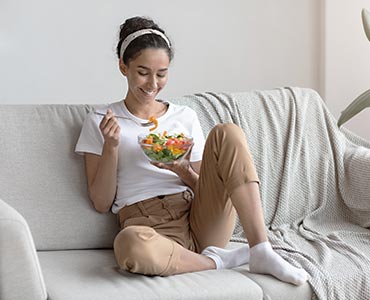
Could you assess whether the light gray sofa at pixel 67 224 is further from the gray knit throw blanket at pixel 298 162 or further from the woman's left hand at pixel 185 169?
the woman's left hand at pixel 185 169

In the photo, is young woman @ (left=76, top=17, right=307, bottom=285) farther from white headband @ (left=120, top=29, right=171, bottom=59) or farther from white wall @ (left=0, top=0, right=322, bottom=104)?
white wall @ (left=0, top=0, right=322, bottom=104)

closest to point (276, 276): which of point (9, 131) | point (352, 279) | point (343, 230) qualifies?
point (352, 279)

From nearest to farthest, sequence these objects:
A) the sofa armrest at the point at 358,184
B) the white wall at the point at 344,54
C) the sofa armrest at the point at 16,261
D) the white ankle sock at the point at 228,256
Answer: the sofa armrest at the point at 16,261
the white ankle sock at the point at 228,256
the sofa armrest at the point at 358,184
the white wall at the point at 344,54

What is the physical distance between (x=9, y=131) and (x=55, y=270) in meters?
0.53

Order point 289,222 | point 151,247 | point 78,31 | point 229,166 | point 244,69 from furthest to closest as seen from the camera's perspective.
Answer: point 244,69 < point 78,31 < point 289,222 < point 229,166 < point 151,247

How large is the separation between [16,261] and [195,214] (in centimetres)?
66

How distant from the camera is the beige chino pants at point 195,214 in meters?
2.03

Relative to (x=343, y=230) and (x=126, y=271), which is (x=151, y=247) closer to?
(x=126, y=271)

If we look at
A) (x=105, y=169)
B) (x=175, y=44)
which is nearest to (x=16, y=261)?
(x=105, y=169)

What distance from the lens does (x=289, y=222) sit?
8.61ft

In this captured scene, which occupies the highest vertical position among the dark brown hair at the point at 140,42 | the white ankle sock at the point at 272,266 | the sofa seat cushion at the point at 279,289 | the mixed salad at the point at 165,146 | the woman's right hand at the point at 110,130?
the dark brown hair at the point at 140,42

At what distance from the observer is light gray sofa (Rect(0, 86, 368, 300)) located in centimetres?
183

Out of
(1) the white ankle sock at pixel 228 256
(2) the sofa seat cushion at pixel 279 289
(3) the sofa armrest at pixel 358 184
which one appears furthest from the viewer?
(3) the sofa armrest at pixel 358 184

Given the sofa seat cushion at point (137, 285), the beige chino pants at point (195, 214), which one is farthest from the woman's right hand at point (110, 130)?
the sofa seat cushion at point (137, 285)
